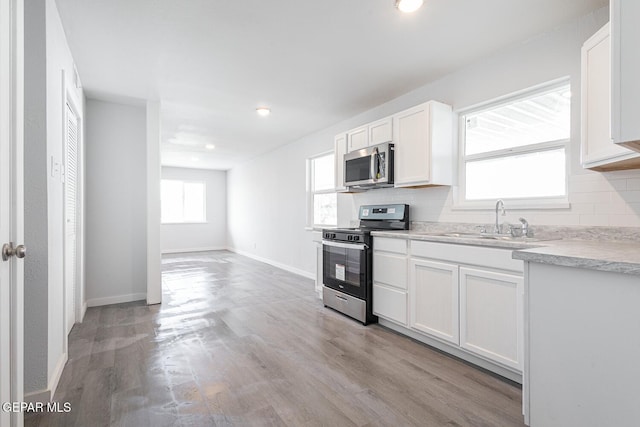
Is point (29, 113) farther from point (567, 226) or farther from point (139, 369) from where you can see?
point (567, 226)

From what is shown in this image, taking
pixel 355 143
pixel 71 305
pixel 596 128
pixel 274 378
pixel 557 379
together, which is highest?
pixel 355 143

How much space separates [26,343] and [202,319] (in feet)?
5.36

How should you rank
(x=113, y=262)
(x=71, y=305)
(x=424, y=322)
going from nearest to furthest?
(x=424, y=322)
(x=71, y=305)
(x=113, y=262)

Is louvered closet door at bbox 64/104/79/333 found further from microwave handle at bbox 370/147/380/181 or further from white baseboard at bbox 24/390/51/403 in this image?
microwave handle at bbox 370/147/380/181

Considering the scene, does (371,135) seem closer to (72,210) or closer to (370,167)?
(370,167)

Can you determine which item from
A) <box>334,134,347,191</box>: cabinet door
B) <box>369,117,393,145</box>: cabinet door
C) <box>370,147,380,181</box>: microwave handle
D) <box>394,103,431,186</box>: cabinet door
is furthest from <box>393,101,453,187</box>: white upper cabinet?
<box>334,134,347,191</box>: cabinet door

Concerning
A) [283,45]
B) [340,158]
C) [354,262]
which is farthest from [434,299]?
[283,45]

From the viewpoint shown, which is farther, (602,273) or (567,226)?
(567,226)

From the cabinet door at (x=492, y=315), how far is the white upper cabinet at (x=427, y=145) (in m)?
1.02

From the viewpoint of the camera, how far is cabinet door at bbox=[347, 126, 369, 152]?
378 centimetres

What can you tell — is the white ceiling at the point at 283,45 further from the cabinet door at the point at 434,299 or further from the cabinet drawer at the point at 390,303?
the cabinet drawer at the point at 390,303

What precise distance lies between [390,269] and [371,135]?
61.2 inches

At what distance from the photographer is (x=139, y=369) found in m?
2.32

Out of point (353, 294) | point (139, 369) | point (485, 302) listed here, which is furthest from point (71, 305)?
point (485, 302)
